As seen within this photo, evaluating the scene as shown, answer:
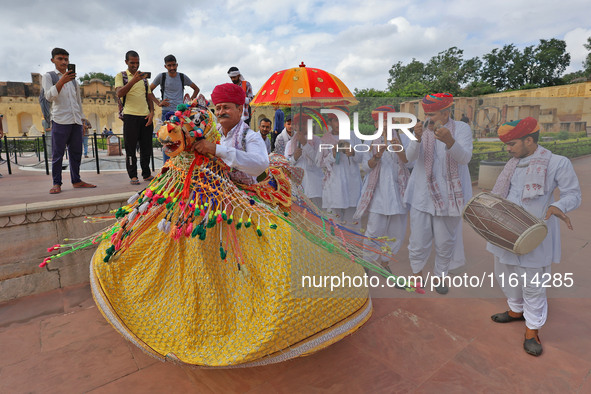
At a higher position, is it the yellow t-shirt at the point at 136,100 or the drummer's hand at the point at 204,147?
the yellow t-shirt at the point at 136,100

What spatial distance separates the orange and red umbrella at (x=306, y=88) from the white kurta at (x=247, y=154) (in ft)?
6.10

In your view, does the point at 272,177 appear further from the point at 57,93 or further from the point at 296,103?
the point at 57,93

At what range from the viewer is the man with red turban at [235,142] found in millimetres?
2211

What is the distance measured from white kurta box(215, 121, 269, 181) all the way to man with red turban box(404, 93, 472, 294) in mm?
1607

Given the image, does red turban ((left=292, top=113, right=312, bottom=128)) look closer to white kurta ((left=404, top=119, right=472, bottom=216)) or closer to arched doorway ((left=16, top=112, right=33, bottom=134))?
white kurta ((left=404, top=119, right=472, bottom=216))

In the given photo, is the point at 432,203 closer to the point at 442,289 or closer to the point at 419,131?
the point at 419,131

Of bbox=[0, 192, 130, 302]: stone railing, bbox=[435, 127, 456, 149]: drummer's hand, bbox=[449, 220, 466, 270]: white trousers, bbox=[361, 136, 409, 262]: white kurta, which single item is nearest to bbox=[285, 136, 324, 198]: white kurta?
bbox=[361, 136, 409, 262]: white kurta

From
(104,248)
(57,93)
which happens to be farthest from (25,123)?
(104,248)

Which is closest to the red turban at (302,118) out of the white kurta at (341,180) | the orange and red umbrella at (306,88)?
the orange and red umbrella at (306,88)

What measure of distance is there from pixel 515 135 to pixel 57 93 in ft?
16.2

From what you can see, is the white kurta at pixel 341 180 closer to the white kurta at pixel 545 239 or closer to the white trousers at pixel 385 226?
the white trousers at pixel 385 226

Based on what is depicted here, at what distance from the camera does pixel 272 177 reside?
2750 millimetres

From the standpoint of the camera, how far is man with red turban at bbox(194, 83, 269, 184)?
2211 mm

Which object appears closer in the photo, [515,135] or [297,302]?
[297,302]
